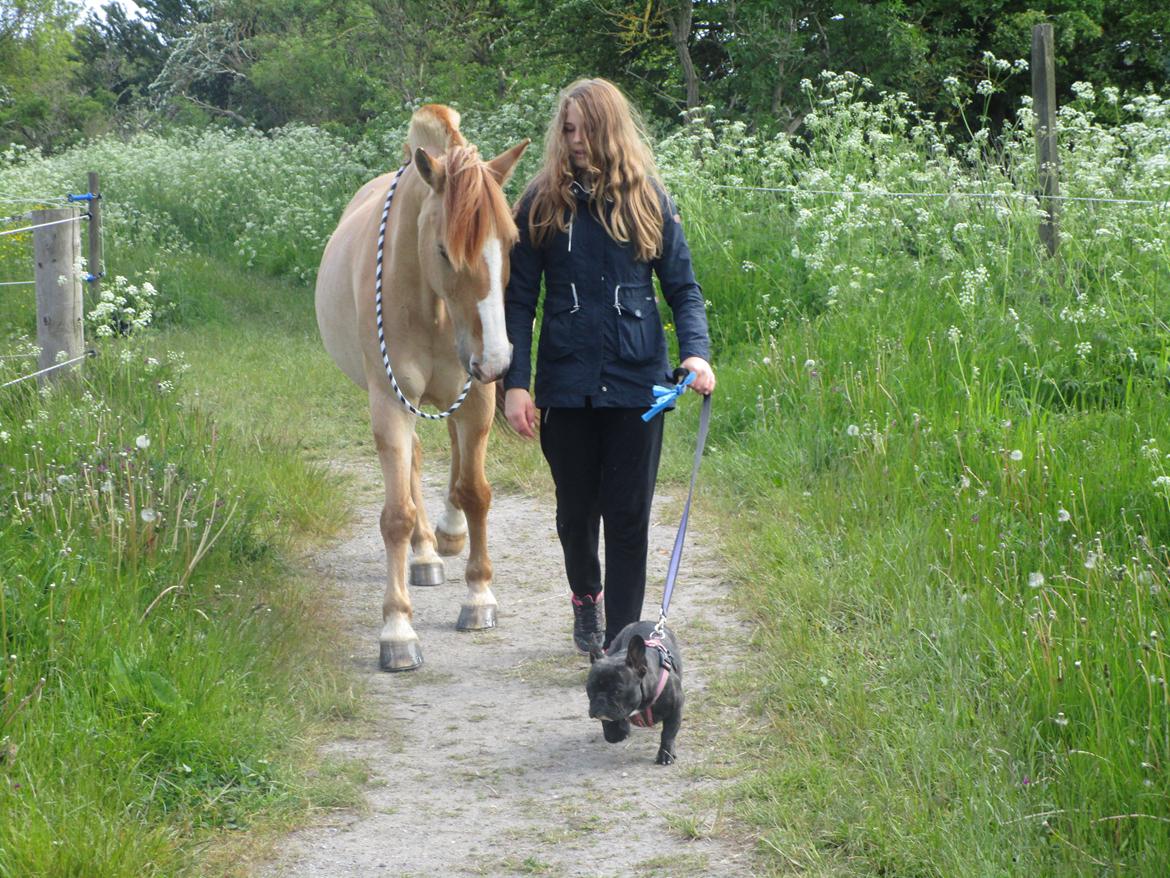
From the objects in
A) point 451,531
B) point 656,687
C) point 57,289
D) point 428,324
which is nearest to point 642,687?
point 656,687

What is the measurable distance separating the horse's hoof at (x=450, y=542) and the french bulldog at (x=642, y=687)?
229 cm

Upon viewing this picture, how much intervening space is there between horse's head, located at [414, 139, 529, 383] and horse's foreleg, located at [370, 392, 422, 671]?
29.3 inches

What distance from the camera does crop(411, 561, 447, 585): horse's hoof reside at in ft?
18.6

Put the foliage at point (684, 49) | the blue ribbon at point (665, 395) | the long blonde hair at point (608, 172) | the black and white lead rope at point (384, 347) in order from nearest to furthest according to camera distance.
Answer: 1. the blue ribbon at point (665, 395)
2. the long blonde hair at point (608, 172)
3. the black and white lead rope at point (384, 347)
4. the foliage at point (684, 49)

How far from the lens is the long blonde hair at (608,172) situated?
387 cm

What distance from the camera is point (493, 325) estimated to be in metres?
3.96

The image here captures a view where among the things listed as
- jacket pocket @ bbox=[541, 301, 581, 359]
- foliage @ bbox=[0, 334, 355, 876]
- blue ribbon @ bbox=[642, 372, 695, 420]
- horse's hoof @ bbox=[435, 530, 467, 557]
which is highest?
jacket pocket @ bbox=[541, 301, 581, 359]

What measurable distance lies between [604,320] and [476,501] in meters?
1.47

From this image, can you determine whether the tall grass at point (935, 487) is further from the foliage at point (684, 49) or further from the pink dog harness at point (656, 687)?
the foliage at point (684, 49)

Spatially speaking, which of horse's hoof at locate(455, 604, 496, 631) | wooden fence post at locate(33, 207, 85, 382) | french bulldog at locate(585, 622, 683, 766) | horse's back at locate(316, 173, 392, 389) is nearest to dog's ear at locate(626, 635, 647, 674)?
french bulldog at locate(585, 622, 683, 766)

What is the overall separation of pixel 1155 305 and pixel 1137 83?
1254cm

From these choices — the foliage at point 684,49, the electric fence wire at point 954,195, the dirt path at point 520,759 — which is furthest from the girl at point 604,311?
the foliage at point 684,49

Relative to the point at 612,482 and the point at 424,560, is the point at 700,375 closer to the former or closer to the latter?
the point at 612,482

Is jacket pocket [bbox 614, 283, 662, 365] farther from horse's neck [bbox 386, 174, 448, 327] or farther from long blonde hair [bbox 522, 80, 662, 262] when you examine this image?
horse's neck [bbox 386, 174, 448, 327]
